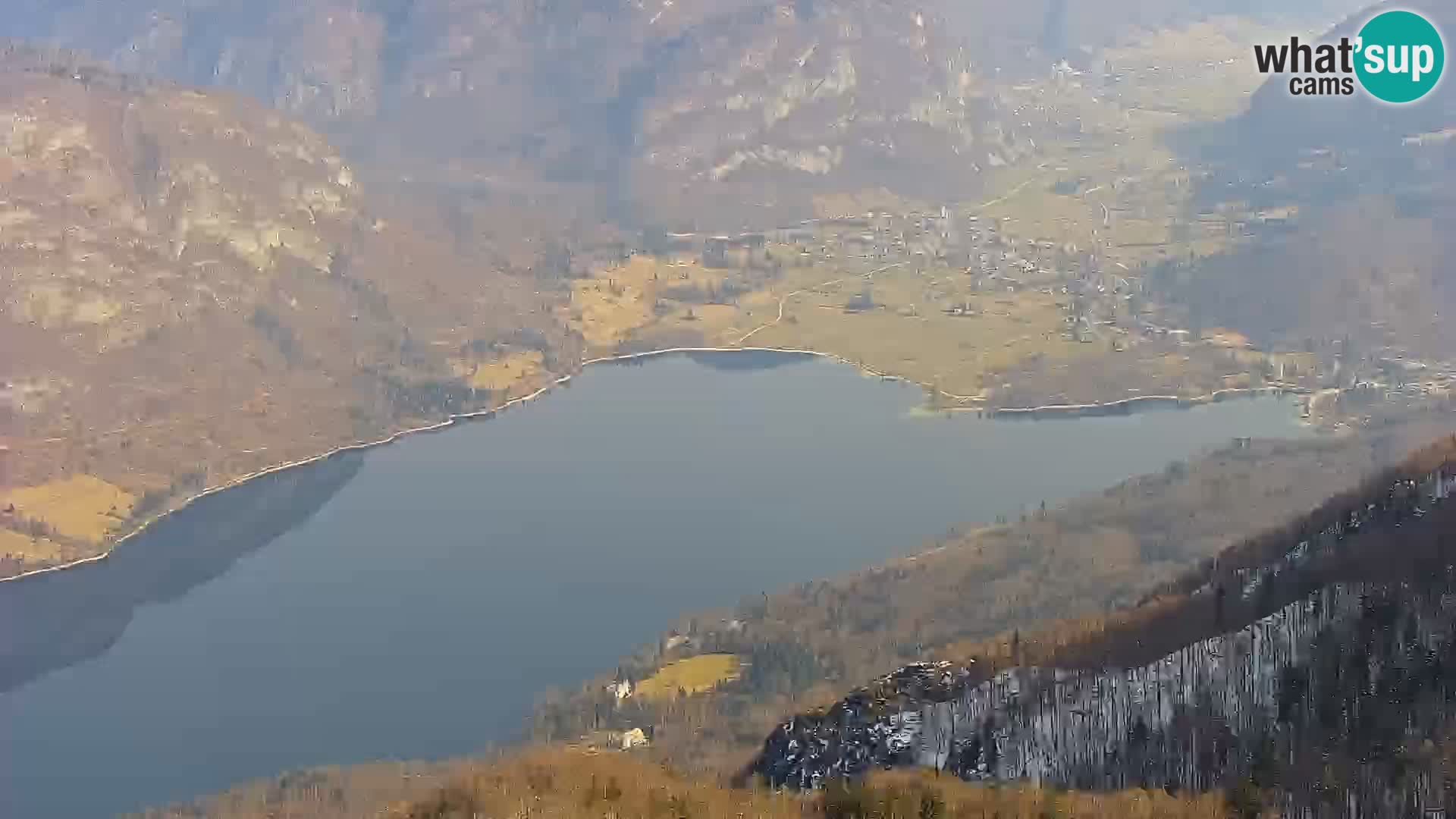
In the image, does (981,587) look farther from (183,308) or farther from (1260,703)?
(183,308)

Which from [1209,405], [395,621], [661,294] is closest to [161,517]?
[395,621]

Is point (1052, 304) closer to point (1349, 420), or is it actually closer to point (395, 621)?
point (1349, 420)

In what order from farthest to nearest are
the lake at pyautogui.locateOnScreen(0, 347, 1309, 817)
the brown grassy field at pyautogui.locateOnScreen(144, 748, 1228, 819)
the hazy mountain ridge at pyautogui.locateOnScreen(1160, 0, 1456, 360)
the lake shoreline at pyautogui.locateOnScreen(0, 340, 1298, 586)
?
1. the hazy mountain ridge at pyautogui.locateOnScreen(1160, 0, 1456, 360)
2. the lake shoreline at pyautogui.locateOnScreen(0, 340, 1298, 586)
3. the lake at pyautogui.locateOnScreen(0, 347, 1309, 817)
4. the brown grassy field at pyautogui.locateOnScreen(144, 748, 1228, 819)

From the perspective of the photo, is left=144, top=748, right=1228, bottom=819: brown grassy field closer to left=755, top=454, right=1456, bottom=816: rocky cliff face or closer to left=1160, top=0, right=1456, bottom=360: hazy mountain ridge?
left=755, top=454, right=1456, bottom=816: rocky cliff face

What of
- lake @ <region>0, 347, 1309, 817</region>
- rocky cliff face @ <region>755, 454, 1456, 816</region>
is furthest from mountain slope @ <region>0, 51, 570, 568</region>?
rocky cliff face @ <region>755, 454, 1456, 816</region>

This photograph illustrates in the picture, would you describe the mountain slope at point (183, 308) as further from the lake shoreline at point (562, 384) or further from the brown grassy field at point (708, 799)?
the brown grassy field at point (708, 799)

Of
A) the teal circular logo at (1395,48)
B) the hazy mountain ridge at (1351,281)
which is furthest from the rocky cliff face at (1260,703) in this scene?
the hazy mountain ridge at (1351,281)
